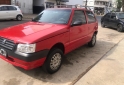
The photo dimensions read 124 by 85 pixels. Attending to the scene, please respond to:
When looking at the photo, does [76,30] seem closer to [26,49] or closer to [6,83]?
[26,49]

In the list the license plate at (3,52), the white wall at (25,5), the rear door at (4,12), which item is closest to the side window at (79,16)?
the license plate at (3,52)

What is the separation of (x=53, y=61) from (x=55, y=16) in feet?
5.22

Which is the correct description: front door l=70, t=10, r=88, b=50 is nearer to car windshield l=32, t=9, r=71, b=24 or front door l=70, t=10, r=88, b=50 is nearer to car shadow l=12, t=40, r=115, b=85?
car windshield l=32, t=9, r=71, b=24

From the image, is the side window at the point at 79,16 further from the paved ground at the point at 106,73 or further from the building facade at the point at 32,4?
the building facade at the point at 32,4

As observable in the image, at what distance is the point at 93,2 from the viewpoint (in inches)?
2479

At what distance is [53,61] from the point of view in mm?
3865

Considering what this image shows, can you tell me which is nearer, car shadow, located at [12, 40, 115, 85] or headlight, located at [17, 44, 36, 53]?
headlight, located at [17, 44, 36, 53]

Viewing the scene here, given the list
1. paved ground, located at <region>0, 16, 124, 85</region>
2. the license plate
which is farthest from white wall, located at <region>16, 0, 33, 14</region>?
the license plate

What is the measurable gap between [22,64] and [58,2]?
97.0 feet

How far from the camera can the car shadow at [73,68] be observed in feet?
12.2

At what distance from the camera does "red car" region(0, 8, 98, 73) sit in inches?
128

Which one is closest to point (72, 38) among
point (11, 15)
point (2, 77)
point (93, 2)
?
point (2, 77)

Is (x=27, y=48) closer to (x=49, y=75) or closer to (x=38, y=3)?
(x=49, y=75)

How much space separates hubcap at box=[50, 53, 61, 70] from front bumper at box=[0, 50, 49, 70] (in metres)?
0.38
